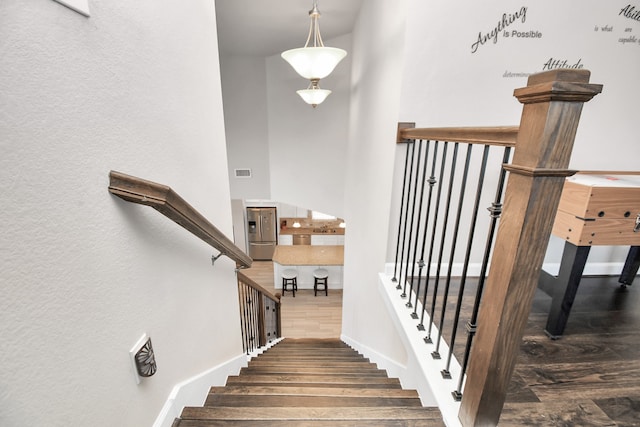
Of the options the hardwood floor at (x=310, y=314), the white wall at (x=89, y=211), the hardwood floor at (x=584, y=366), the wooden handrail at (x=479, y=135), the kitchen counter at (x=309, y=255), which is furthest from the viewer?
the kitchen counter at (x=309, y=255)

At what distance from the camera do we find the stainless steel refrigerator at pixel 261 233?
995cm

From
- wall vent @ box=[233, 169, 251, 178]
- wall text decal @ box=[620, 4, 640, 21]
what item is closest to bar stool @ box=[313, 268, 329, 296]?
wall vent @ box=[233, 169, 251, 178]

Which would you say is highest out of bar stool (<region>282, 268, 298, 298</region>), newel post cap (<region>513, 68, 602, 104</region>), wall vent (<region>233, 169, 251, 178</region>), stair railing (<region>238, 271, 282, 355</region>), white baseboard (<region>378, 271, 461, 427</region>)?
newel post cap (<region>513, 68, 602, 104</region>)

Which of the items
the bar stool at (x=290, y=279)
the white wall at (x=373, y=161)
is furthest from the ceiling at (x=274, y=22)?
the bar stool at (x=290, y=279)

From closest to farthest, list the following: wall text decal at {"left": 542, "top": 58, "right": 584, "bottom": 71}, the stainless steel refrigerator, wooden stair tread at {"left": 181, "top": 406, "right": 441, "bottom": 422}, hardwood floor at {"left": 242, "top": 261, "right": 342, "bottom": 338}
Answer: wooden stair tread at {"left": 181, "top": 406, "right": 441, "bottom": 422} < wall text decal at {"left": 542, "top": 58, "right": 584, "bottom": 71} < hardwood floor at {"left": 242, "top": 261, "right": 342, "bottom": 338} < the stainless steel refrigerator

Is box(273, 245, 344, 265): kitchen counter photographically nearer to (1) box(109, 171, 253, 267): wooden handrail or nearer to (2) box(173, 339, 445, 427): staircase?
(2) box(173, 339, 445, 427): staircase

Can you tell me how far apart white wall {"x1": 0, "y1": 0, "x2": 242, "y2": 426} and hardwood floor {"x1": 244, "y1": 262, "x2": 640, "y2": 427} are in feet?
4.57

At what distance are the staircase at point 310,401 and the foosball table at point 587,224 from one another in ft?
3.00

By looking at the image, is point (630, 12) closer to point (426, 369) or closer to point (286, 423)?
point (426, 369)

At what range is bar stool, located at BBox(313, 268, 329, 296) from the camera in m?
7.79

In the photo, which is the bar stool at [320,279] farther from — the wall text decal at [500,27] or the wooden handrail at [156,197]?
the wooden handrail at [156,197]

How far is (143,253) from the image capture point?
3.52ft

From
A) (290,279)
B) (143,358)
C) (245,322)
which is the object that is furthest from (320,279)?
(143,358)

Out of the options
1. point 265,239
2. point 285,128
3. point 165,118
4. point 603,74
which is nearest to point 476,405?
point 165,118
